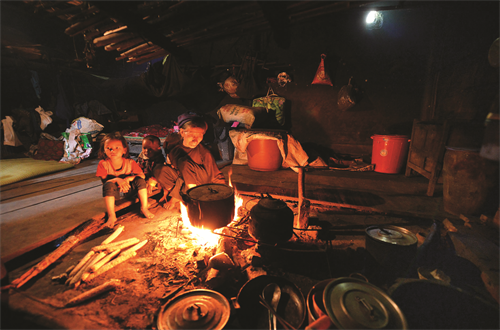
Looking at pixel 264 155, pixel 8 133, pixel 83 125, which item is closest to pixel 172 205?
pixel 264 155

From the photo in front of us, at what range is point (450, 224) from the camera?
124 inches

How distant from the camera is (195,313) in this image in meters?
1.55

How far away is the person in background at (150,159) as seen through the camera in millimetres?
4305

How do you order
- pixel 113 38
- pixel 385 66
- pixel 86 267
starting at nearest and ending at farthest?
1. pixel 86 267
2. pixel 113 38
3. pixel 385 66

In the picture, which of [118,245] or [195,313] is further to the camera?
[118,245]

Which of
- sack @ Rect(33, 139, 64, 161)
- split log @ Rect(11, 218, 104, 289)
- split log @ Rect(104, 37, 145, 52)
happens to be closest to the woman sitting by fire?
split log @ Rect(11, 218, 104, 289)

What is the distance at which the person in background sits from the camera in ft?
14.1

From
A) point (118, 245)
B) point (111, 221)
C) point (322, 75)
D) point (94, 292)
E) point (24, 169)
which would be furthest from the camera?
point (322, 75)

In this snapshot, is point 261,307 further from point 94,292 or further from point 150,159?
point 150,159

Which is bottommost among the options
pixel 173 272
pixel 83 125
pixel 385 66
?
pixel 173 272

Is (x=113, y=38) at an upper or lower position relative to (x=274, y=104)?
upper

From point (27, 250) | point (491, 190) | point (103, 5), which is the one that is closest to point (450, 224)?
point (491, 190)

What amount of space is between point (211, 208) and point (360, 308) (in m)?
1.71

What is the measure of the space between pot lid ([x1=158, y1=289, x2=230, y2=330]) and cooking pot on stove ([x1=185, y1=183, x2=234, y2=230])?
841 mm
